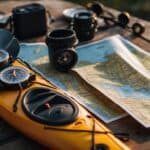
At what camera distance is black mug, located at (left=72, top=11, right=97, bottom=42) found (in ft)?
5.18

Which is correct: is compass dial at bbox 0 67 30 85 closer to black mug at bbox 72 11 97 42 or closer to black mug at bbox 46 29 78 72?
black mug at bbox 46 29 78 72

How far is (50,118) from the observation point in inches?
41.6

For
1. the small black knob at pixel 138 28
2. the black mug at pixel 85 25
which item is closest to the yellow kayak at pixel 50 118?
the black mug at pixel 85 25

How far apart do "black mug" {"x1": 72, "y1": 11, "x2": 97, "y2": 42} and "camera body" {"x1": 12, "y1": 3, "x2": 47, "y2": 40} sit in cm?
11

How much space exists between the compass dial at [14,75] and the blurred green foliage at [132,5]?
1.97 meters

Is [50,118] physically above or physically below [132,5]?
above

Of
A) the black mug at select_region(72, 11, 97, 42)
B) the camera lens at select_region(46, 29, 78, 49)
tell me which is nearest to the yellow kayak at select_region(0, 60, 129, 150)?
the camera lens at select_region(46, 29, 78, 49)

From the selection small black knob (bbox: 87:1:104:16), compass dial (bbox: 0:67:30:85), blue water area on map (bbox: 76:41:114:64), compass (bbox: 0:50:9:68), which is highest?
compass (bbox: 0:50:9:68)

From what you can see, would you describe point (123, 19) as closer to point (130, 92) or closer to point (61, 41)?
point (61, 41)

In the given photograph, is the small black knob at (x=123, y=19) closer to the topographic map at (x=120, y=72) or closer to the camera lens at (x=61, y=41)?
the topographic map at (x=120, y=72)

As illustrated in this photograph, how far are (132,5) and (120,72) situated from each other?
200 centimetres

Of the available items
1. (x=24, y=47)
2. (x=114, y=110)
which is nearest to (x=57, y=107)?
(x=114, y=110)

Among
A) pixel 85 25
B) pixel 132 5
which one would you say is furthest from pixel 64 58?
pixel 132 5

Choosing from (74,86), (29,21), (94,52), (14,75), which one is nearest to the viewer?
(14,75)
